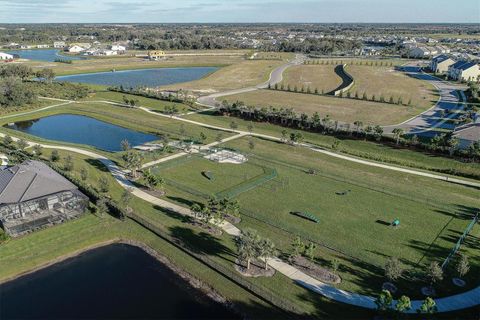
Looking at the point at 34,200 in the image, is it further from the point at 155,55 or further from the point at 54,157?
the point at 155,55

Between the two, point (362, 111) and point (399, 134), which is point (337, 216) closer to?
point (399, 134)

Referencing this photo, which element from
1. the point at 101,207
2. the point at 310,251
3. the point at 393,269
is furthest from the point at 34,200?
the point at 393,269

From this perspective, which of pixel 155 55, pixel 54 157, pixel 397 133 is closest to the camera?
pixel 54 157

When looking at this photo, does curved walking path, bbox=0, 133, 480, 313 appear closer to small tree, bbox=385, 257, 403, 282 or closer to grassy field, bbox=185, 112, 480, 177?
small tree, bbox=385, 257, 403, 282

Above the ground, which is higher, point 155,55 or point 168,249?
point 155,55

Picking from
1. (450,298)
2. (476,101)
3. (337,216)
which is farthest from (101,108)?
(476,101)

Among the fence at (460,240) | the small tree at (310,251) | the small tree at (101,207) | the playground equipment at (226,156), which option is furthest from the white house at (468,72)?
the small tree at (101,207)
